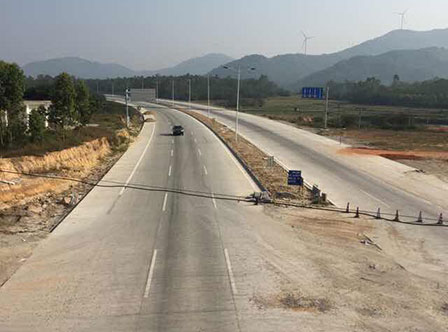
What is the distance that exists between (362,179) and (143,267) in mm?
22354

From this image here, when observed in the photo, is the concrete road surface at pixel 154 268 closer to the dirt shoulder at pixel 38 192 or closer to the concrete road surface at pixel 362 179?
the dirt shoulder at pixel 38 192

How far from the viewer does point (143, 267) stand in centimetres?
1692

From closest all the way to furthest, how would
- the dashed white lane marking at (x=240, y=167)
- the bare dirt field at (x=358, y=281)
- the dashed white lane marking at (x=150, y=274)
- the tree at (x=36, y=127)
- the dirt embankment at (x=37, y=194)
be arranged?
the bare dirt field at (x=358, y=281), the dashed white lane marking at (x=150, y=274), the dirt embankment at (x=37, y=194), the dashed white lane marking at (x=240, y=167), the tree at (x=36, y=127)

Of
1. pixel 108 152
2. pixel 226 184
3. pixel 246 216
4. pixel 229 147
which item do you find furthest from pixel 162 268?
pixel 229 147

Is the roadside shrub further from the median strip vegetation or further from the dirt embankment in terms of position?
the median strip vegetation

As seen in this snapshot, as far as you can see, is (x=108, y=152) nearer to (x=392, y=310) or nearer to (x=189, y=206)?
(x=189, y=206)

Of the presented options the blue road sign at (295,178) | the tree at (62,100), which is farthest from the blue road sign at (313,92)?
the blue road sign at (295,178)

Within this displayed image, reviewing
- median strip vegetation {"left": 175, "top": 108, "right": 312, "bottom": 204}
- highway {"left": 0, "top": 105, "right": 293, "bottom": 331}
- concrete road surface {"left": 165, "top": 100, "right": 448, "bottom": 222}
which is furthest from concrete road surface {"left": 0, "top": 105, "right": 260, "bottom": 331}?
concrete road surface {"left": 165, "top": 100, "right": 448, "bottom": 222}

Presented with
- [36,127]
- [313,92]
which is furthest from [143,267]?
[313,92]

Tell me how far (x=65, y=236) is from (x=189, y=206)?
701 cm

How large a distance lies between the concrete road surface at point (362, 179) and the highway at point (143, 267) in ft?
22.8

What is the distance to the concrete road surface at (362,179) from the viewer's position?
90.7ft

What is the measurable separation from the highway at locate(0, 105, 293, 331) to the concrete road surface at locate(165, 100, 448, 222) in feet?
22.8

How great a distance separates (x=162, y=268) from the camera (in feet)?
55.1
